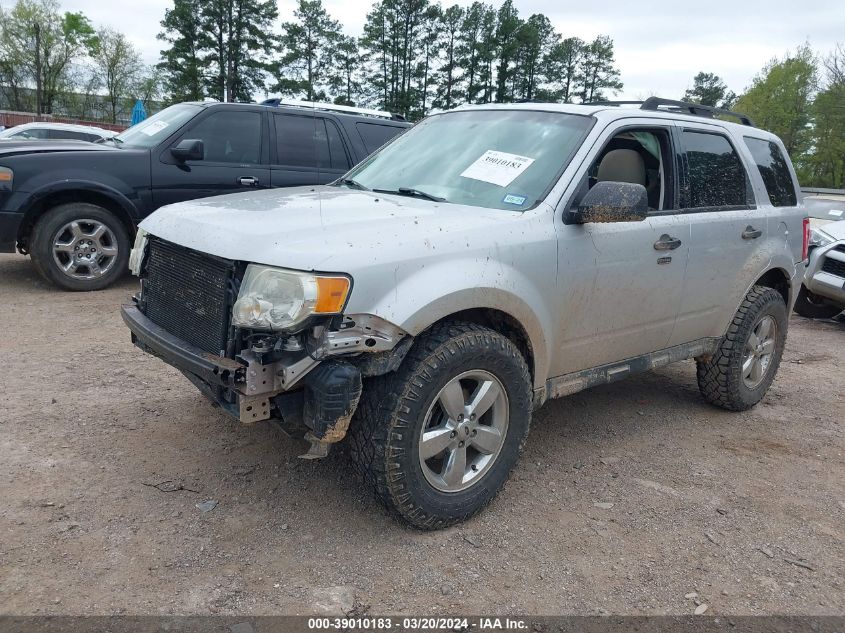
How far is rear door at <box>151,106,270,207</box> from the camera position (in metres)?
6.98

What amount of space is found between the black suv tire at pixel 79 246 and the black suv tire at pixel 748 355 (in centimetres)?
541

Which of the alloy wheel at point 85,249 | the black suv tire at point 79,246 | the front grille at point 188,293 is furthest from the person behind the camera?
the alloy wheel at point 85,249

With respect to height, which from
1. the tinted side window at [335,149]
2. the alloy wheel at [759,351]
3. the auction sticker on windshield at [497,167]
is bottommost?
the alloy wheel at [759,351]

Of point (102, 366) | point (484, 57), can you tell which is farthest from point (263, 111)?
point (484, 57)

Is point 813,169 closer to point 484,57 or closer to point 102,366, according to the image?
point 484,57

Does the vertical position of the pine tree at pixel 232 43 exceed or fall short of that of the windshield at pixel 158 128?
it exceeds it

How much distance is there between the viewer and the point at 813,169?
46.5 meters

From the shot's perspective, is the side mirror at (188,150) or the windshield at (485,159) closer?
the windshield at (485,159)

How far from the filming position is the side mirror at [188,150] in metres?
6.34

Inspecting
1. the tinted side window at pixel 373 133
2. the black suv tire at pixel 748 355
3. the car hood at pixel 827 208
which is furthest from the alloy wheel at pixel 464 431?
the car hood at pixel 827 208

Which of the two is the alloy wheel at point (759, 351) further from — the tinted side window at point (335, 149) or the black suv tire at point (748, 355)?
the tinted side window at point (335, 149)

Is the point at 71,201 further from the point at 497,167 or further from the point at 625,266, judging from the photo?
the point at 625,266

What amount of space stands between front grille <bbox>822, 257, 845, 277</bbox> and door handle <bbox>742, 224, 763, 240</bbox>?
4166 millimetres

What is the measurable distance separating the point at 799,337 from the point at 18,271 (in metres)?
8.62
